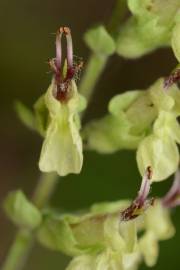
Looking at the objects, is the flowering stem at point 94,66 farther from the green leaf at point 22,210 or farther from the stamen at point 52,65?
the green leaf at point 22,210

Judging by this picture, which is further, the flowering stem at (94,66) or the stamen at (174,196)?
the stamen at (174,196)

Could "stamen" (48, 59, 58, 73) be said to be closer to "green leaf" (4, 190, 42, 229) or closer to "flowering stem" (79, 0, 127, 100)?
"flowering stem" (79, 0, 127, 100)

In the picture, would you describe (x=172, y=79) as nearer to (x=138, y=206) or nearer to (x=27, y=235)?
(x=138, y=206)

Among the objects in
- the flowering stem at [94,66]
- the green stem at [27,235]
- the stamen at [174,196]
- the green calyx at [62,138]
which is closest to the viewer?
the green calyx at [62,138]

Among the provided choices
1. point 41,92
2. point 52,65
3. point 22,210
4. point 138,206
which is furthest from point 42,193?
point 41,92

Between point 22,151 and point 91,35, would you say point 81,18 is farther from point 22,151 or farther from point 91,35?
point 91,35

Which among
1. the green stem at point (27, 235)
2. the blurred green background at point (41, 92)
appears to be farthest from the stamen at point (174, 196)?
the blurred green background at point (41, 92)
